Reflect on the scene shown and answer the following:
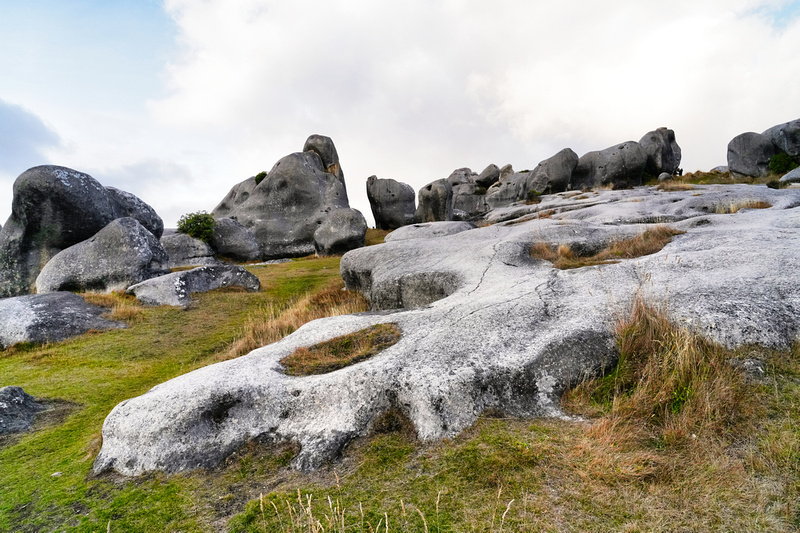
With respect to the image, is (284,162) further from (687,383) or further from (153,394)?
(687,383)

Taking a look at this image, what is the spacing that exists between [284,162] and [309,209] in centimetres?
577

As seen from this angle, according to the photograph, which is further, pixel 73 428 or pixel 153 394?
pixel 73 428

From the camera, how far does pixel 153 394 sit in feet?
18.8

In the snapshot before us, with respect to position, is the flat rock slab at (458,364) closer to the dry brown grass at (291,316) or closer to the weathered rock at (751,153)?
the dry brown grass at (291,316)

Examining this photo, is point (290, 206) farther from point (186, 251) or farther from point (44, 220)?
point (44, 220)

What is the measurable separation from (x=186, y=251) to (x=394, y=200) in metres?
22.9

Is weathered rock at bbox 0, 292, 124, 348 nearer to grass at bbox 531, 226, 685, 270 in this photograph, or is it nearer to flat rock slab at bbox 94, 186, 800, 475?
flat rock slab at bbox 94, 186, 800, 475

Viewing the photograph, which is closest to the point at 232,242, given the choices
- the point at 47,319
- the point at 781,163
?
the point at 47,319

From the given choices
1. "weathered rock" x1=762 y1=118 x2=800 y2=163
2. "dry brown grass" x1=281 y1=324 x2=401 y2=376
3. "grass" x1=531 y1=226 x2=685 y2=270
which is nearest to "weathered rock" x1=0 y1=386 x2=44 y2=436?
"dry brown grass" x1=281 y1=324 x2=401 y2=376

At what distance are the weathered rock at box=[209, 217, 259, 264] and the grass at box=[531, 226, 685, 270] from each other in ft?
83.6

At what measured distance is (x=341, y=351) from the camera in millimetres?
6680

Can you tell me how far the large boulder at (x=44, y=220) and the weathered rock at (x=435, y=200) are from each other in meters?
27.2

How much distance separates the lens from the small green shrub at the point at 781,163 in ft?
127

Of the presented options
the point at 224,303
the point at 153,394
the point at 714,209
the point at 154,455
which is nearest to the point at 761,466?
the point at 154,455
